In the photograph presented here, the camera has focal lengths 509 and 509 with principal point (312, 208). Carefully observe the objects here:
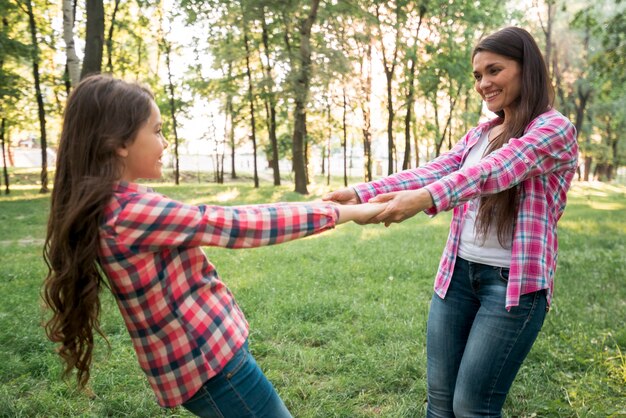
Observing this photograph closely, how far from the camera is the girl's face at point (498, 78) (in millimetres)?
2533

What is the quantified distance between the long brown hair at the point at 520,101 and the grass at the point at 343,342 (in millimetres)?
2168

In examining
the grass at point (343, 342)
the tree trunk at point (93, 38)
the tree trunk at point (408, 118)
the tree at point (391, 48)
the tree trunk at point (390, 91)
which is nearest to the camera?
the grass at point (343, 342)

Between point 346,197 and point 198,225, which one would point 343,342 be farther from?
point 198,225

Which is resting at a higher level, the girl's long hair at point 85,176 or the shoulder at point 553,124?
the shoulder at point 553,124

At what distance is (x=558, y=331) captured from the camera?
576 centimetres

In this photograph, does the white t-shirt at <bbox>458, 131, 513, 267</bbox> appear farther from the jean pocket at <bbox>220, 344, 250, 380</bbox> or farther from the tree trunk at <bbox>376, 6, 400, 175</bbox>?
the tree trunk at <bbox>376, 6, 400, 175</bbox>

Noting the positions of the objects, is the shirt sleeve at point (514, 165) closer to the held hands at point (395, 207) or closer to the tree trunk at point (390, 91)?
the held hands at point (395, 207)

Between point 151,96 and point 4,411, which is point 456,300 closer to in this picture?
point 151,96

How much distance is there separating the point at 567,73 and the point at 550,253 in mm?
38151

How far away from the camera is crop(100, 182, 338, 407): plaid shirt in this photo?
1786mm

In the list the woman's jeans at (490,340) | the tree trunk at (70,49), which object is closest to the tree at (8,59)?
the tree trunk at (70,49)

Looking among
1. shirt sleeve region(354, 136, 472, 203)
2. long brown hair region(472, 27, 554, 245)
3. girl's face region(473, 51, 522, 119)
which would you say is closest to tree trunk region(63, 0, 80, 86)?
shirt sleeve region(354, 136, 472, 203)

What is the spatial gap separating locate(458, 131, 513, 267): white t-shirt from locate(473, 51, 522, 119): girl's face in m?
0.27

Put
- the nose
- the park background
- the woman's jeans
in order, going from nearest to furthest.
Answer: the woman's jeans < the nose < the park background
